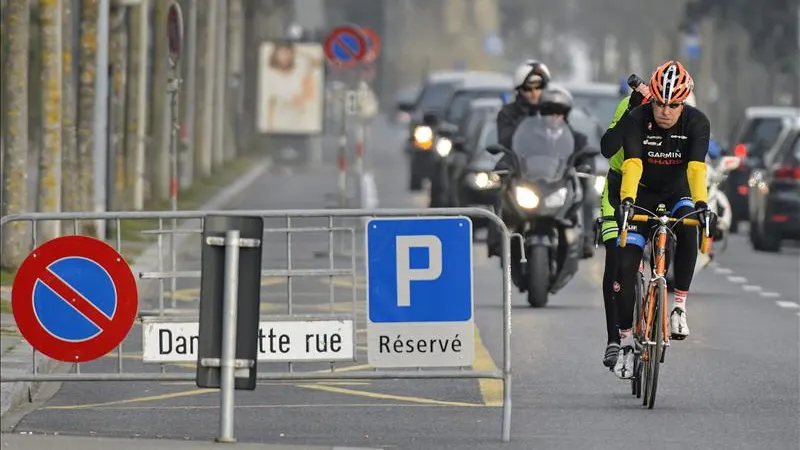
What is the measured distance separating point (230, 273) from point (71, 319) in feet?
3.94

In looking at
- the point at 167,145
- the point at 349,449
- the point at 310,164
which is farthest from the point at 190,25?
the point at 349,449

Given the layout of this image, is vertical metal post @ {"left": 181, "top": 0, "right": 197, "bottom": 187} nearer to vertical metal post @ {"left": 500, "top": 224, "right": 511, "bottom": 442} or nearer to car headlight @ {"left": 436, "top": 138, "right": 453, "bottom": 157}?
car headlight @ {"left": 436, "top": 138, "right": 453, "bottom": 157}

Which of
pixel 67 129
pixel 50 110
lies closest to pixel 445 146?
pixel 67 129

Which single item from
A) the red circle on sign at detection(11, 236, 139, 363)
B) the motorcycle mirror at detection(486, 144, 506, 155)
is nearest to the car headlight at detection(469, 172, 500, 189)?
the motorcycle mirror at detection(486, 144, 506, 155)

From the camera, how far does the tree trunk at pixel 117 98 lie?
91.0 feet

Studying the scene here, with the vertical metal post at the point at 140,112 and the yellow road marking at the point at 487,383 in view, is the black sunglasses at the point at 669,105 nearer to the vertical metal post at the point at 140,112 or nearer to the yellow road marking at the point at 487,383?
the yellow road marking at the point at 487,383

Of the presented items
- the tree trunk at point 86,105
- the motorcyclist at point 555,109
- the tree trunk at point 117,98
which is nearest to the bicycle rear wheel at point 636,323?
the motorcyclist at point 555,109

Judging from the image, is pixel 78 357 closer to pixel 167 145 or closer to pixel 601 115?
pixel 601 115

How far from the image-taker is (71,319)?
12.0m

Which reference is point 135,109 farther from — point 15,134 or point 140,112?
point 15,134

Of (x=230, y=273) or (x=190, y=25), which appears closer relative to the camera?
(x=230, y=273)

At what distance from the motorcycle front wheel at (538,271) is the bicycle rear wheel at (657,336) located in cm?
625

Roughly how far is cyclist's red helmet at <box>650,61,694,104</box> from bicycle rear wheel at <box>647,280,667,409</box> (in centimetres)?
88

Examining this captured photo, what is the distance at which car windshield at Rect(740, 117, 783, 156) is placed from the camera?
35.5m
